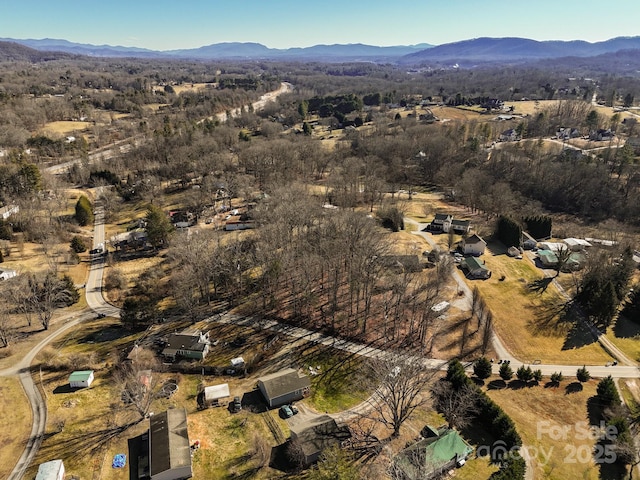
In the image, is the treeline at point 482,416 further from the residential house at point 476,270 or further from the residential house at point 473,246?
the residential house at point 473,246

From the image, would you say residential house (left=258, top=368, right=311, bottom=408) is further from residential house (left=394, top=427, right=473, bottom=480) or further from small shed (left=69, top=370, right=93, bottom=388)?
small shed (left=69, top=370, right=93, bottom=388)

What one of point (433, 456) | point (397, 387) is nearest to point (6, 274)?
point (397, 387)

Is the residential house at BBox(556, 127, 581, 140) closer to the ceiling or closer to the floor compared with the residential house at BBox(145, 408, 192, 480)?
closer to the ceiling

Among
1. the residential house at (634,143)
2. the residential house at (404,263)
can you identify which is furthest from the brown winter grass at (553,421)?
the residential house at (634,143)

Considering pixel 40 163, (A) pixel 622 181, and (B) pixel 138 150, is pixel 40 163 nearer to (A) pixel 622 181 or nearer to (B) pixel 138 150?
(B) pixel 138 150

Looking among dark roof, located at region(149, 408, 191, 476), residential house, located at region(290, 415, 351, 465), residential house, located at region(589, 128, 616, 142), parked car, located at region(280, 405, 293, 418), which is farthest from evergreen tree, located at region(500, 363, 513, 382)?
residential house, located at region(589, 128, 616, 142)

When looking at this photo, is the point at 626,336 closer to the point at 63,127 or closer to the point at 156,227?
the point at 156,227

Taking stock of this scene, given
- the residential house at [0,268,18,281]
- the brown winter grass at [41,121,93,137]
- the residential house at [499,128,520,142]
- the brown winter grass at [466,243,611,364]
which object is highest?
the brown winter grass at [41,121,93,137]

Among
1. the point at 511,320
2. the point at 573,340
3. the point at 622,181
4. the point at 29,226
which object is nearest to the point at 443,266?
the point at 511,320
